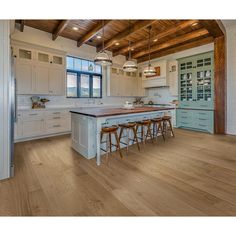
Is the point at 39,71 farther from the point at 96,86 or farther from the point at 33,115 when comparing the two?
the point at 96,86

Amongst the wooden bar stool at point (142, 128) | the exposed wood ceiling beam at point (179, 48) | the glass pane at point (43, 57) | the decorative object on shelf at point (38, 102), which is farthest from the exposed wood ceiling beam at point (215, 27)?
the decorative object on shelf at point (38, 102)

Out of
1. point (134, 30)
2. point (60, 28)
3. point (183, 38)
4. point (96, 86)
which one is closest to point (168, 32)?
point (183, 38)

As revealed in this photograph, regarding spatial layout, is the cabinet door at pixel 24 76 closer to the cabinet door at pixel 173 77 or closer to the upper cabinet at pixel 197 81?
the cabinet door at pixel 173 77

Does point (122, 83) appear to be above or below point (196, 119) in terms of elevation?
above

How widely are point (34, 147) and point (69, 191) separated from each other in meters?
2.40

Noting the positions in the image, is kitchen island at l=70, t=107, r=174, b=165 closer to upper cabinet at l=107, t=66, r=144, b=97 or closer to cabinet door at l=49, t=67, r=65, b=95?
cabinet door at l=49, t=67, r=65, b=95

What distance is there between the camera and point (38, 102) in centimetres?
503

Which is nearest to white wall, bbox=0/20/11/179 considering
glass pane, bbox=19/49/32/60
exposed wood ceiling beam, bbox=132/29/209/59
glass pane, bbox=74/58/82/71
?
glass pane, bbox=19/49/32/60

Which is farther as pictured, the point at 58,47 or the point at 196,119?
the point at 196,119

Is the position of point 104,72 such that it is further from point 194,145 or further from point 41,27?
point 194,145

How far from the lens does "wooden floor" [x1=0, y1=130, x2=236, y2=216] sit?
168cm

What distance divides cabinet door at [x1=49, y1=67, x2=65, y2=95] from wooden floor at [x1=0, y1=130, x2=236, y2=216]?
226 centimetres

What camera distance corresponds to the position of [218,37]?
504cm

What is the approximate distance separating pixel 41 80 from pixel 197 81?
5.38 metres
